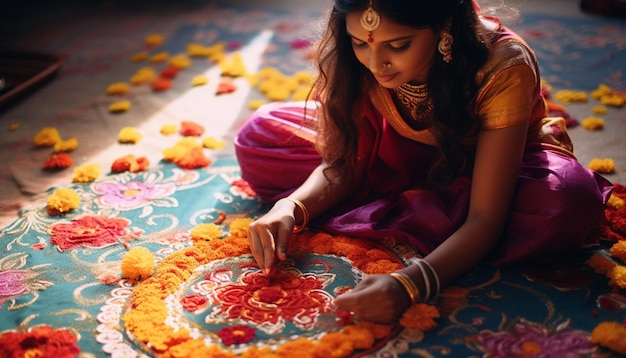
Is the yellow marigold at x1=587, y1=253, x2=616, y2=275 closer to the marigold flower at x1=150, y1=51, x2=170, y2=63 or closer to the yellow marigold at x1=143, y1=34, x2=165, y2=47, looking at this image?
the marigold flower at x1=150, y1=51, x2=170, y2=63

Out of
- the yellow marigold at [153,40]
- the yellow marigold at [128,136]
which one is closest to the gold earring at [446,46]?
the yellow marigold at [128,136]

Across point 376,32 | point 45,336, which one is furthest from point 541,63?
point 45,336

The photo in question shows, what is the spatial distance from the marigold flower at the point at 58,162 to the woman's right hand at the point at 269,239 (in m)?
0.93

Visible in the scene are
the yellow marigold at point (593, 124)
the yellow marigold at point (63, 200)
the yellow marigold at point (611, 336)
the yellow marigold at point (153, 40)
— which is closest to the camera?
the yellow marigold at point (611, 336)

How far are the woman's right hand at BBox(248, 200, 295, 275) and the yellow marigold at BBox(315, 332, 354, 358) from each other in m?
0.26

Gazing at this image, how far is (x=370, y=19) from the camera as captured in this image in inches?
53.0

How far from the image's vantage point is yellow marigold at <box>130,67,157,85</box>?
2.83 metres

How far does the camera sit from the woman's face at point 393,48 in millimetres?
1356

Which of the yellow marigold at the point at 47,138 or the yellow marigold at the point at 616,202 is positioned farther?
the yellow marigold at the point at 47,138

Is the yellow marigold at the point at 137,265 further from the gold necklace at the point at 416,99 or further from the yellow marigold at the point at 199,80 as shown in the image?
the yellow marigold at the point at 199,80

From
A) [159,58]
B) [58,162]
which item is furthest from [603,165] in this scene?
[159,58]

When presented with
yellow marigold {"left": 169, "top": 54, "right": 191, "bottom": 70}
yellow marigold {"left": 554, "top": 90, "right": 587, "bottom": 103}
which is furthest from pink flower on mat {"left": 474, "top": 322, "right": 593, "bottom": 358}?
yellow marigold {"left": 169, "top": 54, "right": 191, "bottom": 70}

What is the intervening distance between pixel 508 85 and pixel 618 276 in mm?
503

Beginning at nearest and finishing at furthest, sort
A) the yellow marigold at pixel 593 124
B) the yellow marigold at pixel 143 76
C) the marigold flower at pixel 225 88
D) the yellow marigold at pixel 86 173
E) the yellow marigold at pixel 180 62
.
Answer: the yellow marigold at pixel 86 173 → the yellow marigold at pixel 593 124 → the marigold flower at pixel 225 88 → the yellow marigold at pixel 143 76 → the yellow marigold at pixel 180 62
